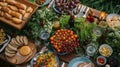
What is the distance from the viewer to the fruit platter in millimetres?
3201

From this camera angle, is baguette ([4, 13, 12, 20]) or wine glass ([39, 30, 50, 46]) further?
baguette ([4, 13, 12, 20])

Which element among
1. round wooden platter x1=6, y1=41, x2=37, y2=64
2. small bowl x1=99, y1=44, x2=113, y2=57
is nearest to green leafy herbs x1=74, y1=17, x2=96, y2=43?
small bowl x1=99, y1=44, x2=113, y2=57

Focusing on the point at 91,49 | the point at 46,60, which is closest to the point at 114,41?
the point at 91,49

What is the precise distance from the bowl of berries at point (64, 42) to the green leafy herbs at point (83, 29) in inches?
2.8

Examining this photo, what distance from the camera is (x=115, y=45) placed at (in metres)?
3.14

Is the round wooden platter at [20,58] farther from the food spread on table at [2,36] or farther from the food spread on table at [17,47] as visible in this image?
the food spread on table at [2,36]

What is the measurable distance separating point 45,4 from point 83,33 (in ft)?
2.36

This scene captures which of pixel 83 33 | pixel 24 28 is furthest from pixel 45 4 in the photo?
pixel 83 33

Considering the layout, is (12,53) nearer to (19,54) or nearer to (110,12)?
(19,54)

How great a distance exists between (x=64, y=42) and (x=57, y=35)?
0.40ft

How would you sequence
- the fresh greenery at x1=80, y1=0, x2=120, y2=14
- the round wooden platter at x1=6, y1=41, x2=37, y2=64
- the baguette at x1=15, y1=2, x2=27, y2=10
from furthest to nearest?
the fresh greenery at x1=80, y1=0, x2=120, y2=14 < the baguette at x1=15, y1=2, x2=27, y2=10 < the round wooden platter at x1=6, y1=41, x2=37, y2=64

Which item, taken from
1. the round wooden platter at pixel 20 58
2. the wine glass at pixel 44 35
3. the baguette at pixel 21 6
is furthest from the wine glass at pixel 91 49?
the baguette at pixel 21 6

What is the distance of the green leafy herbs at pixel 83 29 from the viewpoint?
326cm

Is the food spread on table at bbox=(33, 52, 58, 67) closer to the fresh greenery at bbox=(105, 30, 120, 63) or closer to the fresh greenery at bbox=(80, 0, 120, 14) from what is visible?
the fresh greenery at bbox=(105, 30, 120, 63)
